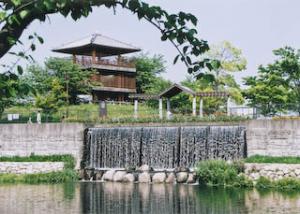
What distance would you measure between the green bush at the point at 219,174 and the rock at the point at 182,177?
3.19ft

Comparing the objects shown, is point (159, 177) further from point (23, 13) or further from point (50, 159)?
point (23, 13)

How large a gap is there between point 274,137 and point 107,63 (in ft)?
80.1

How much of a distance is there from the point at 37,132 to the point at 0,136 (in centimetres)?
225

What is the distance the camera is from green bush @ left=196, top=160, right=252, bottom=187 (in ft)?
78.7

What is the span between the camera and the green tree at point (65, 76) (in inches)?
1740

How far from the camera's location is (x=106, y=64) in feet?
156

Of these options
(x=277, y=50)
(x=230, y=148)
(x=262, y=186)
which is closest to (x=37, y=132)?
(x=230, y=148)

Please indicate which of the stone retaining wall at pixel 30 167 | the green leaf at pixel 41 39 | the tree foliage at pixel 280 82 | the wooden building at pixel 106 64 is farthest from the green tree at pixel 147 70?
the green leaf at pixel 41 39

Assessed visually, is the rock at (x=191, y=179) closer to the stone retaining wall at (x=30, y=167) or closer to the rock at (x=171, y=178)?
the rock at (x=171, y=178)

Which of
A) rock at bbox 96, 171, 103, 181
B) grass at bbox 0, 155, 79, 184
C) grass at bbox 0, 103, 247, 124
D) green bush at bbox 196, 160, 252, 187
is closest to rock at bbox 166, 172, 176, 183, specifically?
green bush at bbox 196, 160, 252, 187

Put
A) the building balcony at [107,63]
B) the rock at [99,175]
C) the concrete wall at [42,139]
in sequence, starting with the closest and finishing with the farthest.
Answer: the rock at [99,175] → the concrete wall at [42,139] → the building balcony at [107,63]

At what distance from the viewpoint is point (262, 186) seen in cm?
2355

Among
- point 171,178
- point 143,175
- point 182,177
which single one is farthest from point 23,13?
point 143,175

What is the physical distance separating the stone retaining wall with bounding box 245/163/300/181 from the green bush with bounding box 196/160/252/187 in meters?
0.43
